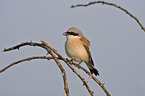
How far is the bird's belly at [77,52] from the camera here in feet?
17.5

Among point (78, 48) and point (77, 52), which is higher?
point (78, 48)

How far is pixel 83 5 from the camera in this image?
2408 millimetres

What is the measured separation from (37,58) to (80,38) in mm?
3502

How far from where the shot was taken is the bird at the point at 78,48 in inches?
211

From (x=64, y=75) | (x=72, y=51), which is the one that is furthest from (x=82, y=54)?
(x=64, y=75)

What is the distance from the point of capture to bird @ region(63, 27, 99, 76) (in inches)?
211

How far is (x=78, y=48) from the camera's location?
214 inches

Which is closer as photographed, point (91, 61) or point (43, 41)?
point (43, 41)

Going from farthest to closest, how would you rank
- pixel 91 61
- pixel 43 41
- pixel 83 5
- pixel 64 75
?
pixel 91 61, pixel 83 5, pixel 43 41, pixel 64 75

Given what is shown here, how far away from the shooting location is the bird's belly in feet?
17.5

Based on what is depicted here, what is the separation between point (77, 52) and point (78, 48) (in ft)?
0.46

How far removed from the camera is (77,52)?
534 cm

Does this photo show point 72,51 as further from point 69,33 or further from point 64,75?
point 64,75

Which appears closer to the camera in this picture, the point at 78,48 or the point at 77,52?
the point at 77,52
